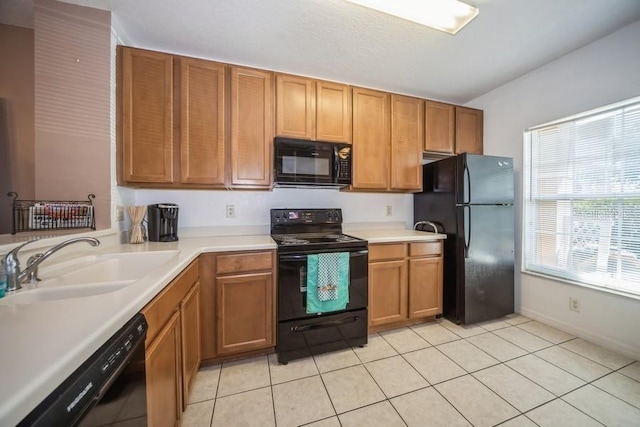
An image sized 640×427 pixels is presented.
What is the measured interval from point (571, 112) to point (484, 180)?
0.91 metres

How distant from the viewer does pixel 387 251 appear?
2.21 m

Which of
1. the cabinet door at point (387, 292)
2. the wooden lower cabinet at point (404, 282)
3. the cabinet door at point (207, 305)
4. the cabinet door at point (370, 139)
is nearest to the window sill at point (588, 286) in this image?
the wooden lower cabinet at point (404, 282)

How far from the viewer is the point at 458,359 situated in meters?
1.84

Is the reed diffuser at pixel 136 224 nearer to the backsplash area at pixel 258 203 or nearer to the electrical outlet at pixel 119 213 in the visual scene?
the electrical outlet at pixel 119 213

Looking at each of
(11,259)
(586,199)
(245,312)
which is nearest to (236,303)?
(245,312)

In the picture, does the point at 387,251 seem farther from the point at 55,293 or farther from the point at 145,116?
the point at 145,116

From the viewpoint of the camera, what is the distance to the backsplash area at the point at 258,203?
2.20 metres

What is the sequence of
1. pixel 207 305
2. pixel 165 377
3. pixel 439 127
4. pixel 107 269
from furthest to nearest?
pixel 439 127 < pixel 207 305 < pixel 107 269 < pixel 165 377

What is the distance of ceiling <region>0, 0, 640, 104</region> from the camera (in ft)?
5.17

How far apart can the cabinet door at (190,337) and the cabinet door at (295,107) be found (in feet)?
4.97

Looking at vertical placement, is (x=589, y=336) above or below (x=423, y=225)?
below

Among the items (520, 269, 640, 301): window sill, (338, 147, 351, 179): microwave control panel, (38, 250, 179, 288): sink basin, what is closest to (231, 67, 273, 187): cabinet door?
(338, 147, 351, 179): microwave control panel

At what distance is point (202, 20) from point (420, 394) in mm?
2956

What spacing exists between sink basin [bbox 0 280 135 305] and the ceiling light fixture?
78.9 inches
